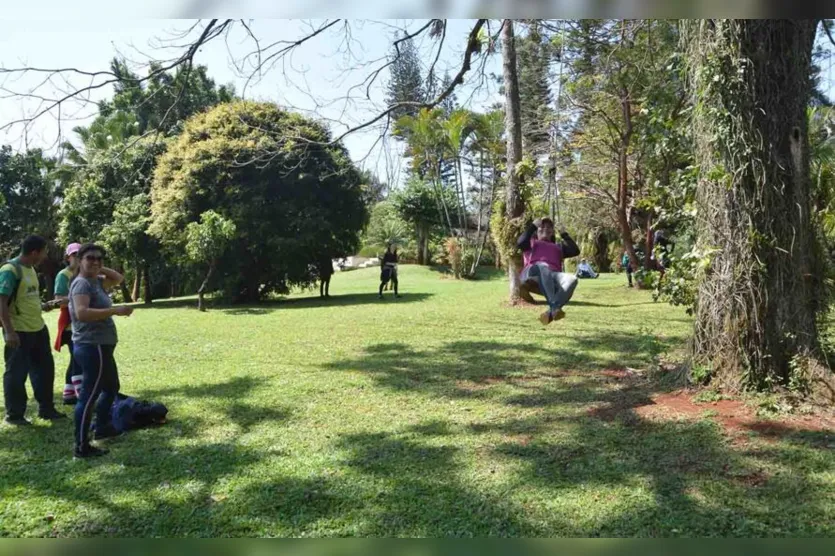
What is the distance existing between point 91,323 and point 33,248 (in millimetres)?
1116

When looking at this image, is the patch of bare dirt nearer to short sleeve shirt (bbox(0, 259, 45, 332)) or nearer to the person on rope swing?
the person on rope swing

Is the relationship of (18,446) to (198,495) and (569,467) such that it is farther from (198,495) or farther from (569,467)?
(569,467)

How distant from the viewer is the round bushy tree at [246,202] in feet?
52.6

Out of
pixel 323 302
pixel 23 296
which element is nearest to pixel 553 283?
pixel 23 296

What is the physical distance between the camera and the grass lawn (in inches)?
125

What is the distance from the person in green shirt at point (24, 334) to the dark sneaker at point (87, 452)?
3.77 feet

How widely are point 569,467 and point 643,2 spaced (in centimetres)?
298

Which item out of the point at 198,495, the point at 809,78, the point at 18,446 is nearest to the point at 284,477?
the point at 198,495

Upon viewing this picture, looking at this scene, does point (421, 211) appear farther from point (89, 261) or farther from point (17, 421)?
point (89, 261)

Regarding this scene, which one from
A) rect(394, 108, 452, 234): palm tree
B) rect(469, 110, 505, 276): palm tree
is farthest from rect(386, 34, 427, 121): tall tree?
rect(469, 110, 505, 276): palm tree

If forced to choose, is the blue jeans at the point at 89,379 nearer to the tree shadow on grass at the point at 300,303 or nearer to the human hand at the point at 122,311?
the human hand at the point at 122,311

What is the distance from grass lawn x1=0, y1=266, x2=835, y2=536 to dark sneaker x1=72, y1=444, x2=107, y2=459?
11cm

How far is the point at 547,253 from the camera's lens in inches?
259

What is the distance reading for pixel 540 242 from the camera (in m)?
6.57
